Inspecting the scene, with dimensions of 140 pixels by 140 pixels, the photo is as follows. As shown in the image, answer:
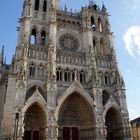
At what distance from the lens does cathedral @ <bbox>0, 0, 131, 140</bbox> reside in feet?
69.8

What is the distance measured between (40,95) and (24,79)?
2.56m

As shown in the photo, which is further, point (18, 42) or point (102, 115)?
point (18, 42)

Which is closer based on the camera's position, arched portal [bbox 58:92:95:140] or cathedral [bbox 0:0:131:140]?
cathedral [bbox 0:0:131:140]

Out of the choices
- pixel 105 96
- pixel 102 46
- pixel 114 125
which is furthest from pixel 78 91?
pixel 102 46

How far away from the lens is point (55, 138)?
2030cm

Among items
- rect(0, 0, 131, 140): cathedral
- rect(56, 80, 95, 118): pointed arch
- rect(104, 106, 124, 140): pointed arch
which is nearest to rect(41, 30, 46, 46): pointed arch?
rect(0, 0, 131, 140): cathedral

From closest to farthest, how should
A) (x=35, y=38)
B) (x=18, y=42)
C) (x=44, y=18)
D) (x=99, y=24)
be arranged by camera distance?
1. (x=18, y=42)
2. (x=35, y=38)
3. (x=44, y=18)
4. (x=99, y=24)

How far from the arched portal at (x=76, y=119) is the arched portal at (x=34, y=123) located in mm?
2270

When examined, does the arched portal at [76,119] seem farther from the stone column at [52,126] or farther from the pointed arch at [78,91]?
the stone column at [52,126]

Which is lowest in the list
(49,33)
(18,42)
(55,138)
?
(55,138)

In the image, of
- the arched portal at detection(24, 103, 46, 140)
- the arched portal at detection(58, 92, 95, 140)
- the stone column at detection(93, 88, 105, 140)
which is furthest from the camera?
the arched portal at detection(58, 92, 95, 140)

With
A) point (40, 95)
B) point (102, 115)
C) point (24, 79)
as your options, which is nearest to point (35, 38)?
point (24, 79)

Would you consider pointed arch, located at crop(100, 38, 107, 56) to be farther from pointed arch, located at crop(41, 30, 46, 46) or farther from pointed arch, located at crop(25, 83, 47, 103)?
pointed arch, located at crop(25, 83, 47, 103)

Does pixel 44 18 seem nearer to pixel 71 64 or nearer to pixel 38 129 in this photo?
pixel 71 64
